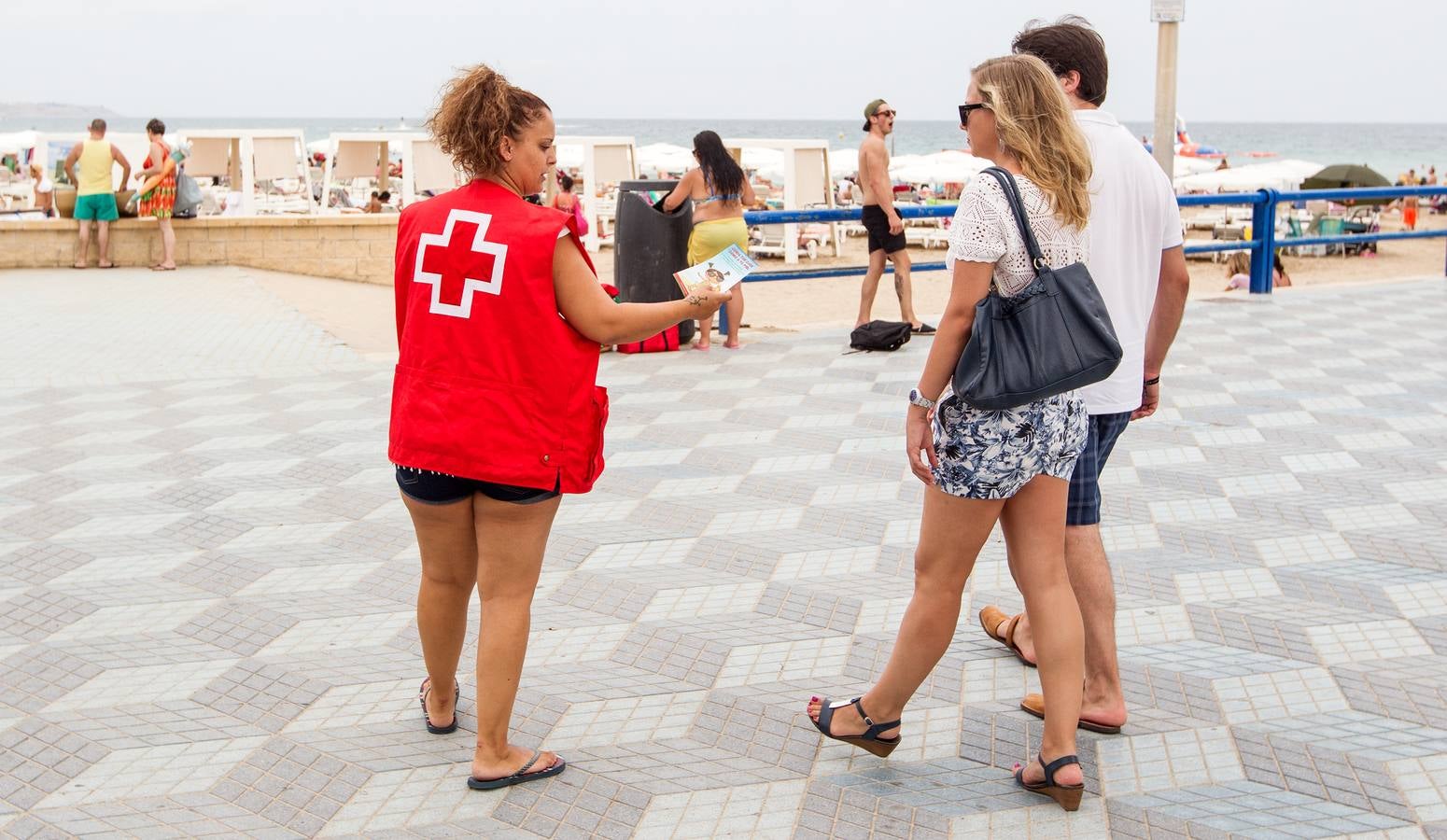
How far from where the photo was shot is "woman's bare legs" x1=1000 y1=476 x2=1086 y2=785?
3.10 metres

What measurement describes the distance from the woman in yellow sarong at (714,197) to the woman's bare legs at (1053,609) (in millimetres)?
5798

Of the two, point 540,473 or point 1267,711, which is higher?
point 540,473

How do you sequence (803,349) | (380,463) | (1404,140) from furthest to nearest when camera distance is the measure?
(1404,140) < (803,349) < (380,463)

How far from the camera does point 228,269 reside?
14289 millimetres

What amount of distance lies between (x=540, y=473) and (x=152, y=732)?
1403mm

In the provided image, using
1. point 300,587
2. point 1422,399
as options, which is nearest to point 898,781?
point 300,587

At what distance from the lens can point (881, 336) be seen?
9.21 metres

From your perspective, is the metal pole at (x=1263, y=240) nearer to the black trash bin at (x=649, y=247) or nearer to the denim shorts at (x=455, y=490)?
the black trash bin at (x=649, y=247)

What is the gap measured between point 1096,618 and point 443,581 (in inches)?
64.9

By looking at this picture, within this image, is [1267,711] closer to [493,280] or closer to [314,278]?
[493,280]

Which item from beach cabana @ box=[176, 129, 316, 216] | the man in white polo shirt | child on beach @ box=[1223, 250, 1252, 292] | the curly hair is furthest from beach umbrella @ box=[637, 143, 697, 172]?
the curly hair

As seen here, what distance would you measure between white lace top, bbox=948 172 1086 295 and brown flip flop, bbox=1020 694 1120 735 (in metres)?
1.19

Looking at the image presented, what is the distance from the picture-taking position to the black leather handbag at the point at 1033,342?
289cm

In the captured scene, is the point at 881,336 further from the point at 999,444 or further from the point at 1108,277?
the point at 999,444
